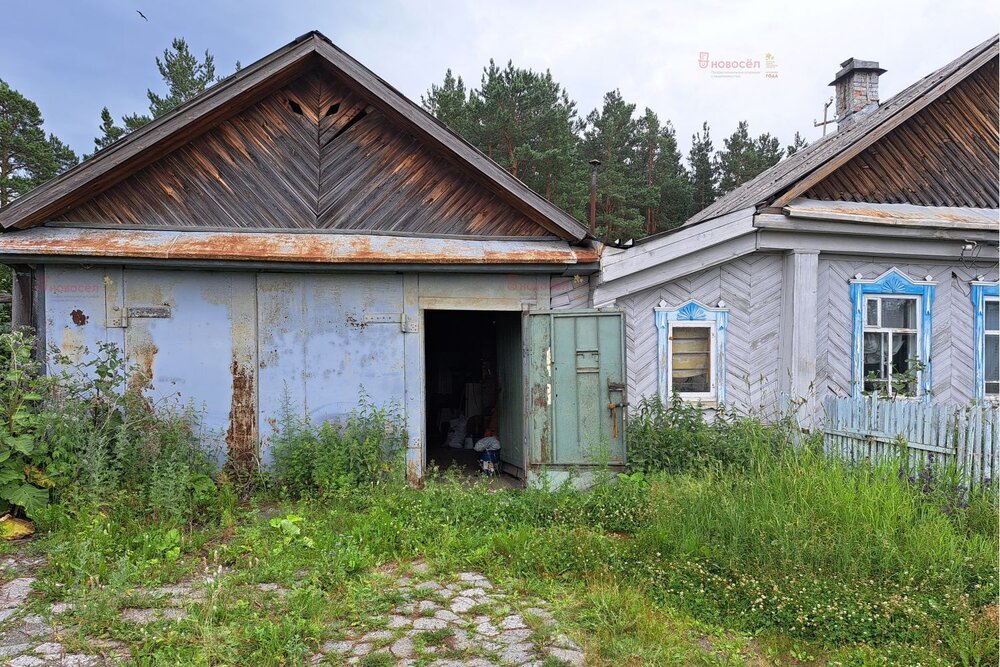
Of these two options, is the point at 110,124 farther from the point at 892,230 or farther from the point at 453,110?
the point at 892,230

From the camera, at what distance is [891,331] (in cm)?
837

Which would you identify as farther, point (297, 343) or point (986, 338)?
point (986, 338)

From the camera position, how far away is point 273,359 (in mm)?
7129

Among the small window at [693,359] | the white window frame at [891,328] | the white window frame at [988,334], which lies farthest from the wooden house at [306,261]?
the white window frame at [988,334]

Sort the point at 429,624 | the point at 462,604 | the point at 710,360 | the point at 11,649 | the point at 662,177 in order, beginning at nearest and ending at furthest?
the point at 11,649 → the point at 429,624 → the point at 462,604 → the point at 710,360 → the point at 662,177

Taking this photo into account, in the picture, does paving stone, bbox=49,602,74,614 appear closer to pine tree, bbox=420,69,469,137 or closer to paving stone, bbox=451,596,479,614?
paving stone, bbox=451,596,479,614

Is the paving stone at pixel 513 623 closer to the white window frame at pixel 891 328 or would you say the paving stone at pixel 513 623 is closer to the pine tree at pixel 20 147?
the white window frame at pixel 891 328

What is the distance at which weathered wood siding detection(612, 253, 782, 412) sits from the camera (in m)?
7.90

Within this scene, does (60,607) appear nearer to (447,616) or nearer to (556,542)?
(447,616)

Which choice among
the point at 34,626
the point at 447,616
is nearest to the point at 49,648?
the point at 34,626

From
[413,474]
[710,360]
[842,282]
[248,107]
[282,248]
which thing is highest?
[248,107]

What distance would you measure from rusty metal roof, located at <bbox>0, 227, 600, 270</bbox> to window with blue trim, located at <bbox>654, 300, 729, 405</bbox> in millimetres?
1364

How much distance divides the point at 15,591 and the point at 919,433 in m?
7.43

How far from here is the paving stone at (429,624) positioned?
13.0ft
